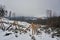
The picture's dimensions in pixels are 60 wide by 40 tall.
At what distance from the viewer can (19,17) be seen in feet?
8.70

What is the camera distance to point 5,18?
9.05 ft

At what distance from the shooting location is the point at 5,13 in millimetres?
2758

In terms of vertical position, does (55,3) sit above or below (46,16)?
above

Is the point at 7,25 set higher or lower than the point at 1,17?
lower

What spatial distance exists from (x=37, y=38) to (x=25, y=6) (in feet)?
2.32

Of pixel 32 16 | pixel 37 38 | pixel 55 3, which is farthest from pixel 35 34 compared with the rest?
pixel 55 3

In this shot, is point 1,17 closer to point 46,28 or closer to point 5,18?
point 5,18

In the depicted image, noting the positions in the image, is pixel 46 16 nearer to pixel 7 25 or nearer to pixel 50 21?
pixel 50 21

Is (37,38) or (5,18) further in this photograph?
(5,18)

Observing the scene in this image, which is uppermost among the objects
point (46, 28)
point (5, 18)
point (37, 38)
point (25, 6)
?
point (25, 6)

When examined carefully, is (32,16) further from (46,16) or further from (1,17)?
(1,17)

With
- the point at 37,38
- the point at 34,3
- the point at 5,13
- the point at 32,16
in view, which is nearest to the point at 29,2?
the point at 34,3

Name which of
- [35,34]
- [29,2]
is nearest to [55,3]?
[29,2]

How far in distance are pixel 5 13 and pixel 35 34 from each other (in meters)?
0.76
